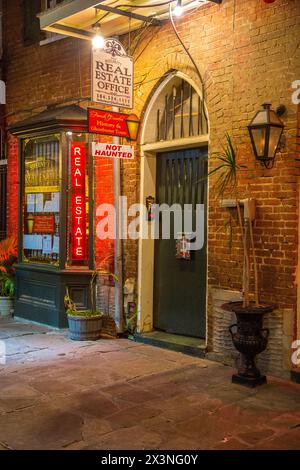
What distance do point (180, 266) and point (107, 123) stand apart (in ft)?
7.64

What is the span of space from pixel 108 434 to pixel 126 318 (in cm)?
370

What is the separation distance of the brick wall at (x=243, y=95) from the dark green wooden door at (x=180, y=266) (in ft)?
1.40

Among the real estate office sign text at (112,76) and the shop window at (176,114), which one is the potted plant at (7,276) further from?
the real estate office sign text at (112,76)

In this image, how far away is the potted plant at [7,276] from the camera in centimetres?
992

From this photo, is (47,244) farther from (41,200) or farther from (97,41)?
(97,41)

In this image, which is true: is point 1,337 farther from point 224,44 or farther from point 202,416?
point 224,44

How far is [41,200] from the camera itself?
920 cm

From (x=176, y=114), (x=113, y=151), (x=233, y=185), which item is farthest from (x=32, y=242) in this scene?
(x=233, y=185)

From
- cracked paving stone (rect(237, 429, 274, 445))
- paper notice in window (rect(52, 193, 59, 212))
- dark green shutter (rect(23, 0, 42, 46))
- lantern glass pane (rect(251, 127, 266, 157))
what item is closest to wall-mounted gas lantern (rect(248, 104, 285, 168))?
lantern glass pane (rect(251, 127, 266, 157))

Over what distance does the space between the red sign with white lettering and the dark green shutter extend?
3.67 meters

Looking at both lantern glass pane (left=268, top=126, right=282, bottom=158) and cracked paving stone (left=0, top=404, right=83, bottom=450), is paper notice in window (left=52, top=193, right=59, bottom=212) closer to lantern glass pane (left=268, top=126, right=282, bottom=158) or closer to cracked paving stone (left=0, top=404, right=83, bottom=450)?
lantern glass pane (left=268, top=126, right=282, bottom=158)

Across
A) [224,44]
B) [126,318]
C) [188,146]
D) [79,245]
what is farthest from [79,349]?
[224,44]

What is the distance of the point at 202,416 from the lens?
4.95m
